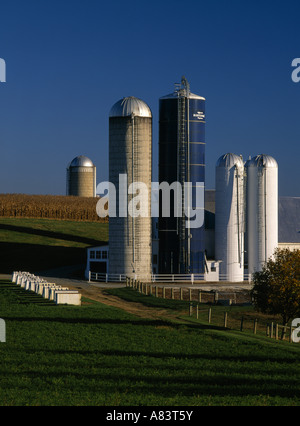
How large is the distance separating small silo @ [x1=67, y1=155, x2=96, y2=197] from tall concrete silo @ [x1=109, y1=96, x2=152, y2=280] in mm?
62767

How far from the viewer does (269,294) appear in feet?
126

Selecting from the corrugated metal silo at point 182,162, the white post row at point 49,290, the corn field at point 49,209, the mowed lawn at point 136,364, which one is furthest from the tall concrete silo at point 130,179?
the corn field at point 49,209

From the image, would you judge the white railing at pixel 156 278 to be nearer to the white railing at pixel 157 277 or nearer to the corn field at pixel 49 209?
the white railing at pixel 157 277

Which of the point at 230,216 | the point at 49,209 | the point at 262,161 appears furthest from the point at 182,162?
the point at 49,209

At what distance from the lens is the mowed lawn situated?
1976 centimetres

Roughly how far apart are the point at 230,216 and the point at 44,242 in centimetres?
2613

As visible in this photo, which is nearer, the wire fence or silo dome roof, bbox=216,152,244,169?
the wire fence

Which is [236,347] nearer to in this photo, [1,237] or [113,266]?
[113,266]

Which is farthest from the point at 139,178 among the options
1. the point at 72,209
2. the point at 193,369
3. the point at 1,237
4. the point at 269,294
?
the point at 72,209

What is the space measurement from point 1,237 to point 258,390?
61.3 metres

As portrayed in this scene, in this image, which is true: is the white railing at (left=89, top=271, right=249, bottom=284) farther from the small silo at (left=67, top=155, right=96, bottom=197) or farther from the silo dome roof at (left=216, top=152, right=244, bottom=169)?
the small silo at (left=67, top=155, right=96, bottom=197)

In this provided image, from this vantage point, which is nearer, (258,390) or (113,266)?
(258,390)

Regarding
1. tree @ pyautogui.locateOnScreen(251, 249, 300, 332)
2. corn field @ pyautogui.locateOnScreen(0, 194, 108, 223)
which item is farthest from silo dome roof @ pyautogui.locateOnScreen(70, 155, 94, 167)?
tree @ pyautogui.locateOnScreen(251, 249, 300, 332)

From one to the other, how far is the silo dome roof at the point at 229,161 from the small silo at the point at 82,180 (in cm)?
6055
